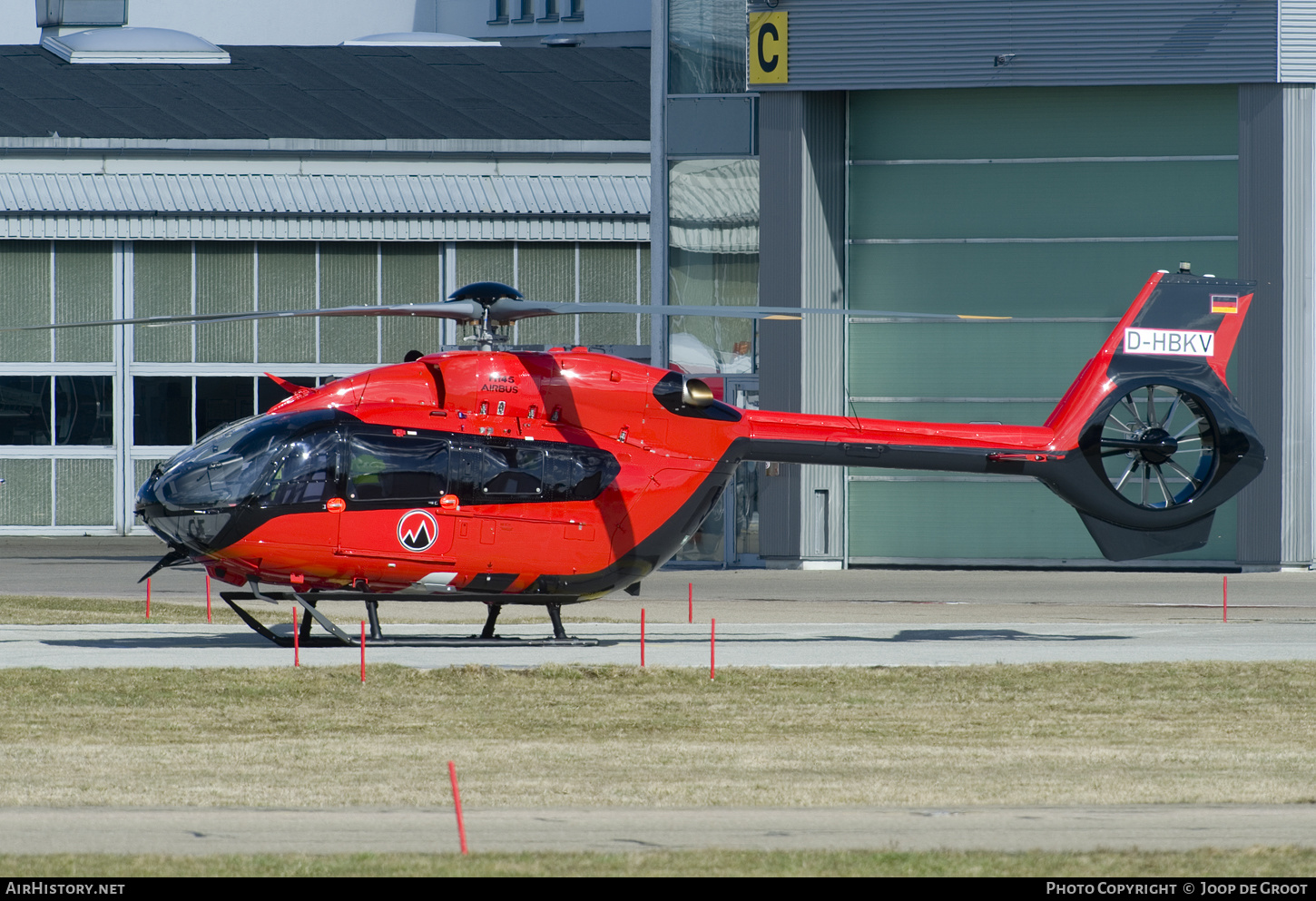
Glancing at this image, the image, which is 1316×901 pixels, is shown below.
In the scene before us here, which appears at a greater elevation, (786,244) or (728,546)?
(786,244)

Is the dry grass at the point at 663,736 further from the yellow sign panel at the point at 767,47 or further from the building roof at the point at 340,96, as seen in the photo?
the building roof at the point at 340,96

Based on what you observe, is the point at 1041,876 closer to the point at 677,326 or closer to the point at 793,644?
the point at 793,644

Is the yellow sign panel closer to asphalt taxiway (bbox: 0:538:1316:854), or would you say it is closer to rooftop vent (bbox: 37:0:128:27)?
asphalt taxiway (bbox: 0:538:1316:854)

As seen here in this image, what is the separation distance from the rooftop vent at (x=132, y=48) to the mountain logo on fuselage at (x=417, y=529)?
32744 millimetres

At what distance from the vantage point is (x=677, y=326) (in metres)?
33.0

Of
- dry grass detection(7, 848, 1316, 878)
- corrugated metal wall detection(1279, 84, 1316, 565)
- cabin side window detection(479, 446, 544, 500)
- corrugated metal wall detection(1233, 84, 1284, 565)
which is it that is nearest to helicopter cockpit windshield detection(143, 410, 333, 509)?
cabin side window detection(479, 446, 544, 500)

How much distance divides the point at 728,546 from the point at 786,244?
21.1 feet

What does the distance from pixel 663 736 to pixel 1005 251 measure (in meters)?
21.0

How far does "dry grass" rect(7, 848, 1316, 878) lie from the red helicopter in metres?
7.62

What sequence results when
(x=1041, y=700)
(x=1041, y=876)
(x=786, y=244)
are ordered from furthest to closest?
(x=786, y=244) < (x=1041, y=700) < (x=1041, y=876)

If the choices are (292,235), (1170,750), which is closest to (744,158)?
(292,235)

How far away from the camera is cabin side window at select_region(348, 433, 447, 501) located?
17062mm

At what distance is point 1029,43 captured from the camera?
30.9 meters

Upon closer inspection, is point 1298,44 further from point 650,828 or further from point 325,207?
point 650,828
